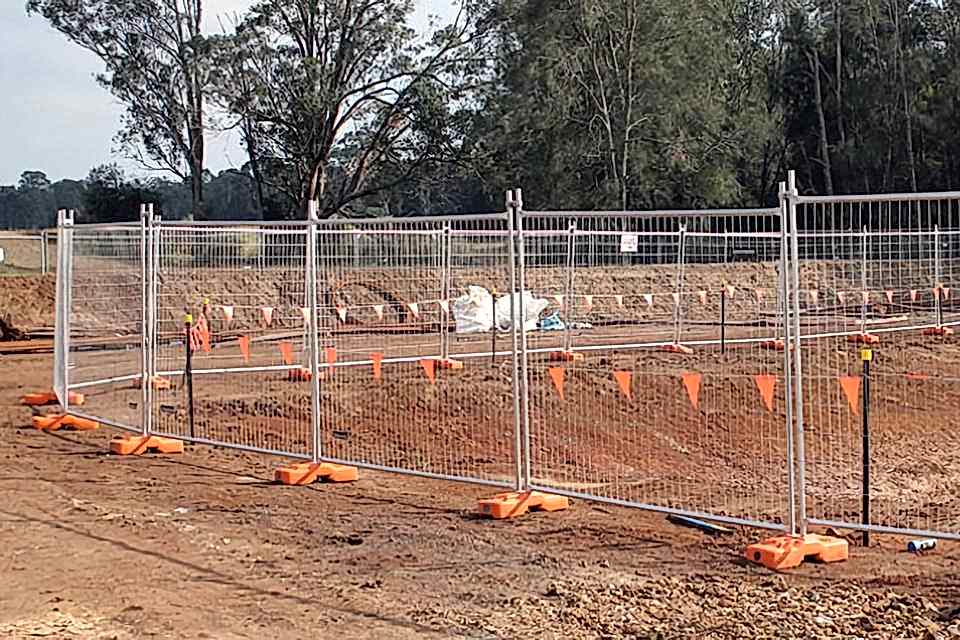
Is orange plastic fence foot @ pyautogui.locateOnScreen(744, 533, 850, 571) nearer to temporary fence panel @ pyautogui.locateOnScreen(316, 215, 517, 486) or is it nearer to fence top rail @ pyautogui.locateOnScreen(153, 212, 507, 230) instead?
fence top rail @ pyautogui.locateOnScreen(153, 212, 507, 230)

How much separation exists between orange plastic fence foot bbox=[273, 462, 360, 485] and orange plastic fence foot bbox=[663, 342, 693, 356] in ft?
32.9

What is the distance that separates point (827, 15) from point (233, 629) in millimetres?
56285

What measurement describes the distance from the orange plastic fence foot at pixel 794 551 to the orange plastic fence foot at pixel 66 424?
8.25 metres

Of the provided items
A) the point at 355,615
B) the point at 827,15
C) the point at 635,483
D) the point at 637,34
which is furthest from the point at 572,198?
the point at 355,615

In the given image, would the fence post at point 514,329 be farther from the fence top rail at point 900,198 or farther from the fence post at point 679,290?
the fence post at point 679,290

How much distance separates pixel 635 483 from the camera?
10.8 m

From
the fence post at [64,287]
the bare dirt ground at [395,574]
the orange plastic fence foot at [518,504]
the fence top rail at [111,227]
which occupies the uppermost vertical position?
the fence top rail at [111,227]

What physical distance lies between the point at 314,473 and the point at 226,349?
8.08 meters

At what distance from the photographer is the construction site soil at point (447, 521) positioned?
6.12 m

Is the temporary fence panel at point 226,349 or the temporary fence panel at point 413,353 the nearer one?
the temporary fence panel at point 226,349

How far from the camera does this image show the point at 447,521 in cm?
845

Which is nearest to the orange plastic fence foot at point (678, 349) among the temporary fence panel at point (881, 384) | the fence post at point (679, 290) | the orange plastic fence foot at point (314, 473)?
the fence post at point (679, 290)

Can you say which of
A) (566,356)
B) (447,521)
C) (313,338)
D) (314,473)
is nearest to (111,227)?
(313,338)

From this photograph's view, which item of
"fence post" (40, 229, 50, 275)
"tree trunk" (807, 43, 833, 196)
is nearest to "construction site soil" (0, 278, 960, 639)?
"fence post" (40, 229, 50, 275)
